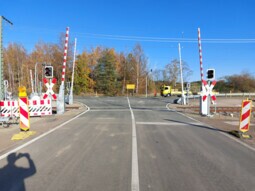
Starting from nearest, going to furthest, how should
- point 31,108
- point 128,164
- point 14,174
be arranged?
point 14,174
point 128,164
point 31,108

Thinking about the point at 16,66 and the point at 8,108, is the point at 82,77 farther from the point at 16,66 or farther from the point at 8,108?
the point at 8,108

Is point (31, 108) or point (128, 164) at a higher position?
point (31, 108)

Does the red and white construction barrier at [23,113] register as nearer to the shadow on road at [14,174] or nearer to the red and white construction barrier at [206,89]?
the shadow on road at [14,174]

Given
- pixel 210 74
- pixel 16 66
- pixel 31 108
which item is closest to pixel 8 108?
pixel 31 108

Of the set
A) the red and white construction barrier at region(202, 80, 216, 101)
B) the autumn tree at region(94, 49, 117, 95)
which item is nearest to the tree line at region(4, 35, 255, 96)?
the autumn tree at region(94, 49, 117, 95)

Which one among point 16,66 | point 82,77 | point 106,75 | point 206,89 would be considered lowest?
point 206,89

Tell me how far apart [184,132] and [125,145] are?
3.87m

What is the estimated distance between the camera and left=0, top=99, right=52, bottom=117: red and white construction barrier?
15.9 meters

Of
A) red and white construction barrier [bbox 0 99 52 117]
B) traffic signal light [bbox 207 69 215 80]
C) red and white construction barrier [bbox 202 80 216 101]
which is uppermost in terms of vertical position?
traffic signal light [bbox 207 69 215 80]

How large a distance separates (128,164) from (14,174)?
2523mm

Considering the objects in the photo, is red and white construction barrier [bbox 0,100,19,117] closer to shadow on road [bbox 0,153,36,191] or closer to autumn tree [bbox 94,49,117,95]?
shadow on road [bbox 0,153,36,191]

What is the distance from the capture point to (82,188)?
4992mm

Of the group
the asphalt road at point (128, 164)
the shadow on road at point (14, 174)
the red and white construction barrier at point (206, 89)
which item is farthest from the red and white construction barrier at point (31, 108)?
the red and white construction barrier at point (206, 89)

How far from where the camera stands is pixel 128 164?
6.55m
